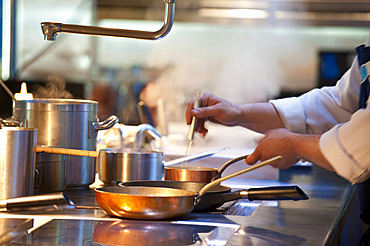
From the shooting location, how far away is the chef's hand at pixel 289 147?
1.30 m

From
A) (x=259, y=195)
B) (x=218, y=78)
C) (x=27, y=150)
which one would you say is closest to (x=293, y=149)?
(x=259, y=195)

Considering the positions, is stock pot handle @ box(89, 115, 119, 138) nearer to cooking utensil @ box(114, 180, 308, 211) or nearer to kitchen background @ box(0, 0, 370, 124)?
cooking utensil @ box(114, 180, 308, 211)

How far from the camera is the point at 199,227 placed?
41.3 inches

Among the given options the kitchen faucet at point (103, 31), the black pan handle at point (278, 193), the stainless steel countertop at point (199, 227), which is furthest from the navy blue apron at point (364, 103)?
the kitchen faucet at point (103, 31)

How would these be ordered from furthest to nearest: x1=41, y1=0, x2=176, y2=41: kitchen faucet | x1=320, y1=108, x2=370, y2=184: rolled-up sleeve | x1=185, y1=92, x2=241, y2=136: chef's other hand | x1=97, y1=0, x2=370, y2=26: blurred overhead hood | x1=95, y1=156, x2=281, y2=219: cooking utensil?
x1=97, y1=0, x2=370, y2=26: blurred overhead hood
x1=185, y1=92, x2=241, y2=136: chef's other hand
x1=41, y1=0, x2=176, y2=41: kitchen faucet
x1=320, y1=108, x2=370, y2=184: rolled-up sleeve
x1=95, y1=156, x2=281, y2=219: cooking utensil

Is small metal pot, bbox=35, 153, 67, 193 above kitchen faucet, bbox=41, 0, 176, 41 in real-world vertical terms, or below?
below

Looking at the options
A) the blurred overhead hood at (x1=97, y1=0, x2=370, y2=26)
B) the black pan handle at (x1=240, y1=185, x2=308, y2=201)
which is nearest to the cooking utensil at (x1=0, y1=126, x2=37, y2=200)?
the black pan handle at (x1=240, y1=185, x2=308, y2=201)

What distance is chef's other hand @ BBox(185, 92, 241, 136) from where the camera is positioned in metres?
1.60

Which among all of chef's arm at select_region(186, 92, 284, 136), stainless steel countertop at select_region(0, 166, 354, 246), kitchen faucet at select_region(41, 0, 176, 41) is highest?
kitchen faucet at select_region(41, 0, 176, 41)

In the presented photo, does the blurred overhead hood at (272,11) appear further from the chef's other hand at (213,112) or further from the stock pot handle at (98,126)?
the stock pot handle at (98,126)

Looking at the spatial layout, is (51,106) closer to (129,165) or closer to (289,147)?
(129,165)

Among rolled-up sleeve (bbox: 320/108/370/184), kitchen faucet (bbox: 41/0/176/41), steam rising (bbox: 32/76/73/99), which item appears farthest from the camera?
steam rising (bbox: 32/76/73/99)

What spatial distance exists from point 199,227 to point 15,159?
1.28ft

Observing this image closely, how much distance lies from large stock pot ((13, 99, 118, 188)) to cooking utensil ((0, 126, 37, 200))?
0.71 feet
